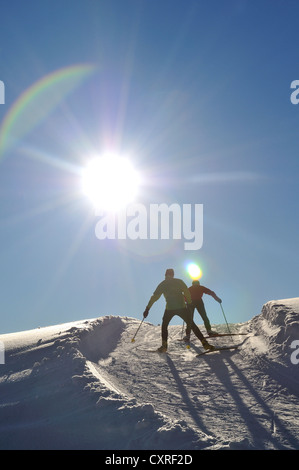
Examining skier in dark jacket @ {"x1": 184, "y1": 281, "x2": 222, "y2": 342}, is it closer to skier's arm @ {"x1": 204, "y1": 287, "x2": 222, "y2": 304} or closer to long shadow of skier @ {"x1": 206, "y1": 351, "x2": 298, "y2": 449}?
skier's arm @ {"x1": 204, "y1": 287, "x2": 222, "y2": 304}

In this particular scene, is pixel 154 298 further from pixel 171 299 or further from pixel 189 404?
pixel 189 404

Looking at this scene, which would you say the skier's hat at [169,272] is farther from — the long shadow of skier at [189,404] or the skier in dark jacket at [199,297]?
the long shadow of skier at [189,404]

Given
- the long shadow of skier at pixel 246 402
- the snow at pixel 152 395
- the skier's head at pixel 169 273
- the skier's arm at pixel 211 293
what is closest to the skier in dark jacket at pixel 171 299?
the skier's head at pixel 169 273

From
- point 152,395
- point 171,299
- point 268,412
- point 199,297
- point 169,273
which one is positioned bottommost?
point 152,395

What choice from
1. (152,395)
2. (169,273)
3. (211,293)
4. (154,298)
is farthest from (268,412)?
(211,293)

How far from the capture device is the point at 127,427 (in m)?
4.83

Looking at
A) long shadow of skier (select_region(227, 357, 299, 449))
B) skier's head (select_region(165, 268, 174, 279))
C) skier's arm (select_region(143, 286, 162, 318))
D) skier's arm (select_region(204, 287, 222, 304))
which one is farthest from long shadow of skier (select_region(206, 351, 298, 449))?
skier's arm (select_region(204, 287, 222, 304))

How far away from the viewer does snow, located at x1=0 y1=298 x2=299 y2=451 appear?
15.6 feet

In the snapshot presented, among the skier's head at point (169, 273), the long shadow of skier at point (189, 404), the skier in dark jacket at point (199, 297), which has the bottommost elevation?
the long shadow of skier at point (189, 404)

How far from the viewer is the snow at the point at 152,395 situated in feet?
15.6

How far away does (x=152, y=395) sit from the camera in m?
6.69

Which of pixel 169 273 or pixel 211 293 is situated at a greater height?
pixel 169 273

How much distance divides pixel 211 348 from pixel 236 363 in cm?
118
